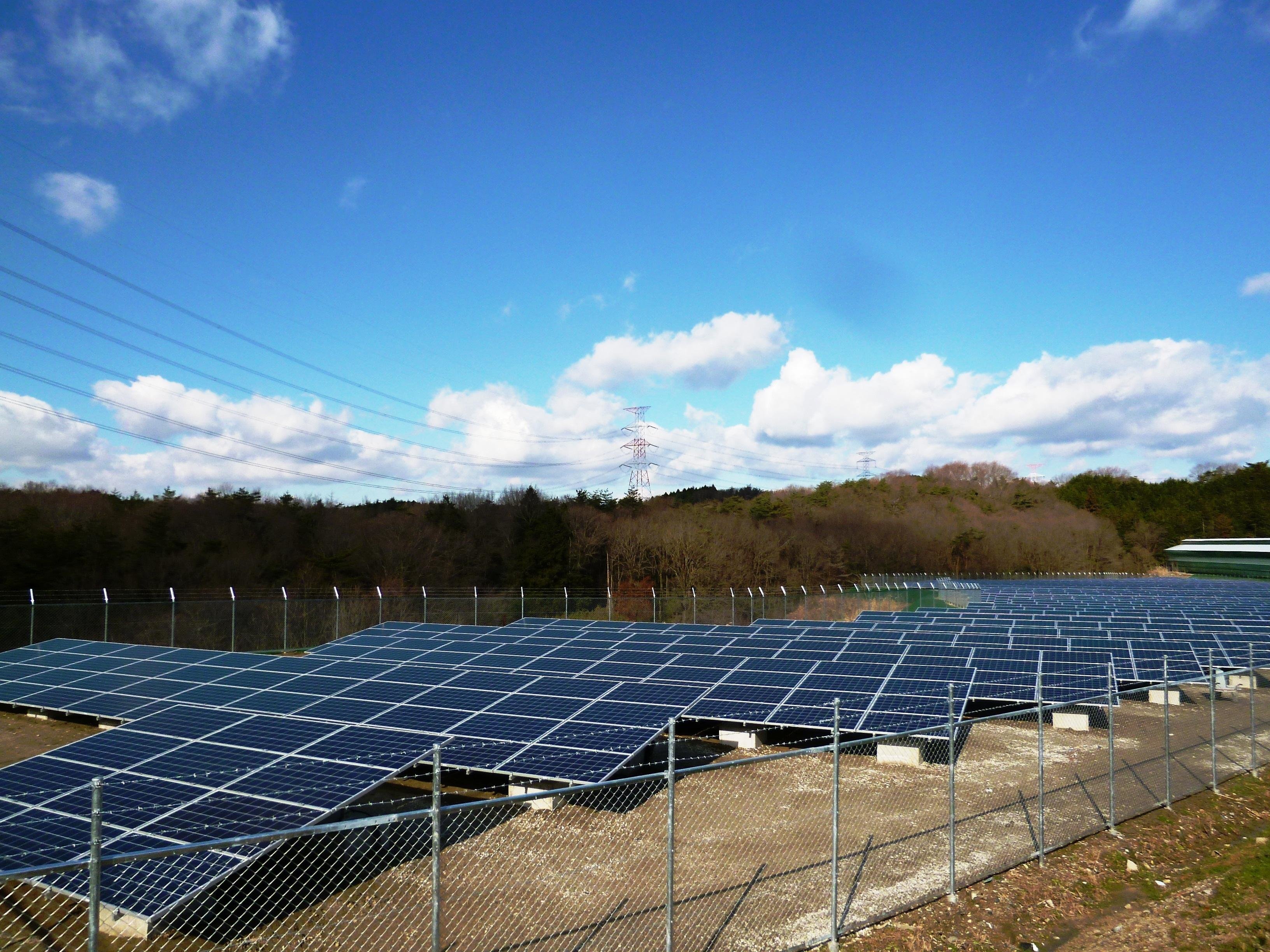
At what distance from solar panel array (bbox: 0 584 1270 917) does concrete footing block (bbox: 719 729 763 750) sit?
0.68 metres

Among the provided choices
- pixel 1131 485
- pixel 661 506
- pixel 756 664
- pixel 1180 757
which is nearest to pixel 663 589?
pixel 661 506

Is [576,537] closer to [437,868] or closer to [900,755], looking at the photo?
[900,755]

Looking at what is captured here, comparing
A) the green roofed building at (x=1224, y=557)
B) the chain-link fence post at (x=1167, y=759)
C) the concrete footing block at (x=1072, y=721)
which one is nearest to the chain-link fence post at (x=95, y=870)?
the chain-link fence post at (x=1167, y=759)

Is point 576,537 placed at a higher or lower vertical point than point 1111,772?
higher

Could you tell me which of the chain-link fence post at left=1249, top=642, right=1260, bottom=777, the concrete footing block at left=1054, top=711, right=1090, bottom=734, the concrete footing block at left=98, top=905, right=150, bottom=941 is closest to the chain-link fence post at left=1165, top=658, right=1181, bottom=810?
the chain-link fence post at left=1249, top=642, right=1260, bottom=777

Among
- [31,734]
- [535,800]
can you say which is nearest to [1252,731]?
[535,800]

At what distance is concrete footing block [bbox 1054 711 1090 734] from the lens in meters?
15.7

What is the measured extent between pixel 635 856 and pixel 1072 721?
1075 centimetres

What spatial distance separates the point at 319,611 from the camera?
32781 millimetres

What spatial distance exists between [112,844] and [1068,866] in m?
10.1

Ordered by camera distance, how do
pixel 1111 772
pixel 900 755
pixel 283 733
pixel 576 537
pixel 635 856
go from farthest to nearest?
pixel 576 537
pixel 900 755
pixel 283 733
pixel 1111 772
pixel 635 856

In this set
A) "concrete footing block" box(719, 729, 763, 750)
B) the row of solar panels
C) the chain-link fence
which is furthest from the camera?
the chain-link fence

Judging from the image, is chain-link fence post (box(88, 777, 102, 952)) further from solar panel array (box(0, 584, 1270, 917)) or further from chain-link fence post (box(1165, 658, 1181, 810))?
chain-link fence post (box(1165, 658, 1181, 810))

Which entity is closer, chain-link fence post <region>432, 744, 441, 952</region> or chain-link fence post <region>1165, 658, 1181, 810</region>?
chain-link fence post <region>432, 744, 441, 952</region>
